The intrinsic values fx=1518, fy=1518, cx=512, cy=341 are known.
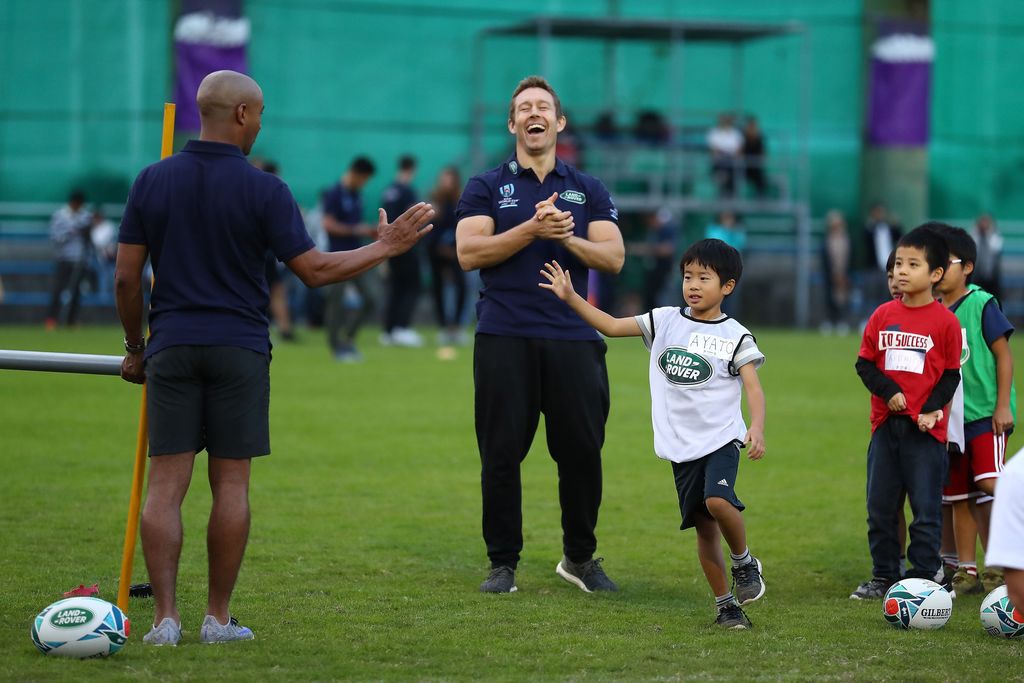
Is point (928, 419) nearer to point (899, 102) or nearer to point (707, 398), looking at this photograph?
point (707, 398)

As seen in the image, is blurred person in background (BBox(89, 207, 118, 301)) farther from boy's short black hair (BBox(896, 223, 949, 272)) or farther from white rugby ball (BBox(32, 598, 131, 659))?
white rugby ball (BBox(32, 598, 131, 659))

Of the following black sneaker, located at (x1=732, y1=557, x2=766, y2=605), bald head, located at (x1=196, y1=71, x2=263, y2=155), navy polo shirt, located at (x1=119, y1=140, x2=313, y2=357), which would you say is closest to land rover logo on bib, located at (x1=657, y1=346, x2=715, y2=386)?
black sneaker, located at (x1=732, y1=557, x2=766, y2=605)

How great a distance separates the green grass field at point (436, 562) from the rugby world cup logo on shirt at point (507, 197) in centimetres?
177

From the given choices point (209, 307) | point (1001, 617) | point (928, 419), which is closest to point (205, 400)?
point (209, 307)

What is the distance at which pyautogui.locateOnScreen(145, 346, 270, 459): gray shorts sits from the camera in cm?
559

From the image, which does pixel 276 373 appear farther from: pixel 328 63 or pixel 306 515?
pixel 328 63

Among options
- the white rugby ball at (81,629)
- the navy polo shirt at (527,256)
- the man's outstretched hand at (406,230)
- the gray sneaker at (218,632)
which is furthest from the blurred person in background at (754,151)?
the white rugby ball at (81,629)

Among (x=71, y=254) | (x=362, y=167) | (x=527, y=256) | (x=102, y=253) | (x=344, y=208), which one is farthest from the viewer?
(x=102, y=253)

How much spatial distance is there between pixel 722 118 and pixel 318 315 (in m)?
8.38

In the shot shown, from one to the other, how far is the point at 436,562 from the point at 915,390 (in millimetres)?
2504

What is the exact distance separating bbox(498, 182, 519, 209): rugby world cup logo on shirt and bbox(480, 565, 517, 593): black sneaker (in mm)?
1664

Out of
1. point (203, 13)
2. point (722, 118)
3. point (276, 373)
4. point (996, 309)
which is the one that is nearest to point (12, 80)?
point (203, 13)

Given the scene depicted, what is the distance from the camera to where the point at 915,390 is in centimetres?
676

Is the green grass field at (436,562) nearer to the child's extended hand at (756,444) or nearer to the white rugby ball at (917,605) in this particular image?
the white rugby ball at (917,605)
